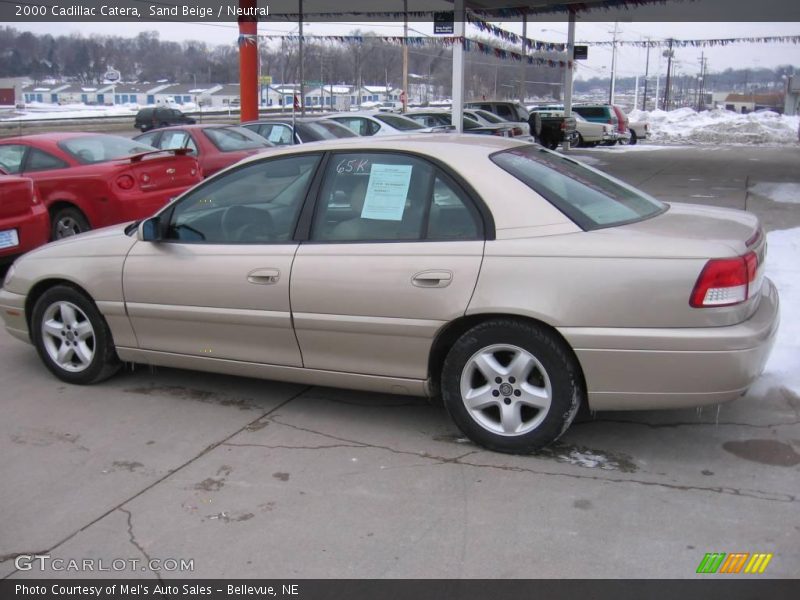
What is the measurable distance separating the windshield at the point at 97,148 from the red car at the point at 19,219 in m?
1.58

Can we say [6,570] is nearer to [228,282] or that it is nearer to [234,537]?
[234,537]

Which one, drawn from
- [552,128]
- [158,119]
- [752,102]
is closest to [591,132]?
[552,128]

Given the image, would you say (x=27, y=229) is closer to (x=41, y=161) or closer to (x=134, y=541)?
(x=41, y=161)

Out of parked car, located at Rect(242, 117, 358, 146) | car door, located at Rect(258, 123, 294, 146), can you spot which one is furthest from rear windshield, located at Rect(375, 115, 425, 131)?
car door, located at Rect(258, 123, 294, 146)

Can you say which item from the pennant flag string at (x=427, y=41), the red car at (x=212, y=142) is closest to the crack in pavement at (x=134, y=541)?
the red car at (x=212, y=142)

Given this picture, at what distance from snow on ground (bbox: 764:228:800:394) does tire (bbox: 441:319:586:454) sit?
191 cm

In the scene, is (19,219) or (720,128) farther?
(720,128)

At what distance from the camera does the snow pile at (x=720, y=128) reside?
3988 cm

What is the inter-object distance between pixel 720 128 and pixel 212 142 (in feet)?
130

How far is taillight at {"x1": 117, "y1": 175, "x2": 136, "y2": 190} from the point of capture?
895cm

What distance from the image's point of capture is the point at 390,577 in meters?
3.01

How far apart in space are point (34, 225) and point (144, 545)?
544 centimetres

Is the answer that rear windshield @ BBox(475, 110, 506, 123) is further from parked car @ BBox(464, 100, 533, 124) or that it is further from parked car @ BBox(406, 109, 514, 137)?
parked car @ BBox(464, 100, 533, 124)

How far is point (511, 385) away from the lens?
390cm
